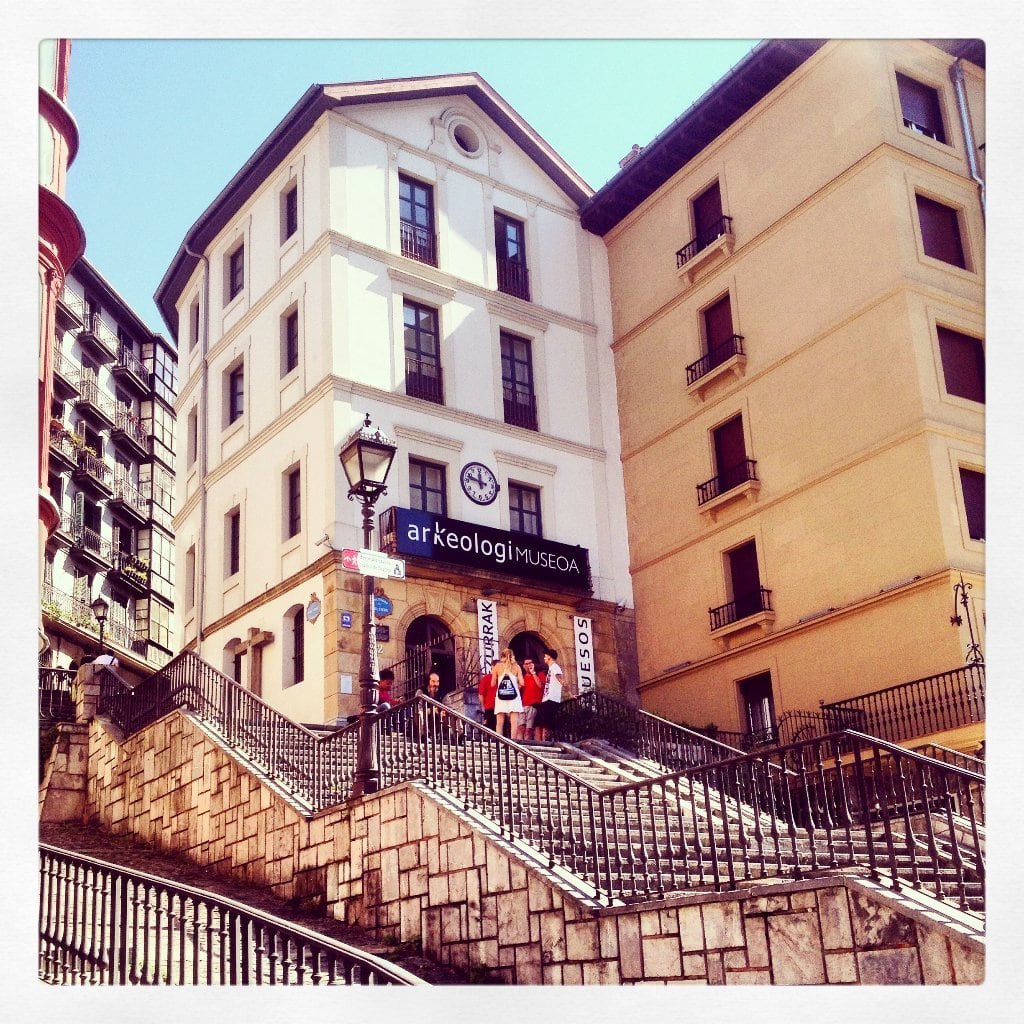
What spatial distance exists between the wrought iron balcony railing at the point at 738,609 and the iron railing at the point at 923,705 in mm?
2121

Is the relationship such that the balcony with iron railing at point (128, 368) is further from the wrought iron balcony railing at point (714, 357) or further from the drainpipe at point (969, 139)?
the drainpipe at point (969, 139)

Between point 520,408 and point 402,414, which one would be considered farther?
point 520,408

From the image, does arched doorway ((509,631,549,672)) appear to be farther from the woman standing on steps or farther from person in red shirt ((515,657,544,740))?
the woman standing on steps

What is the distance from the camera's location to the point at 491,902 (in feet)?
30.2

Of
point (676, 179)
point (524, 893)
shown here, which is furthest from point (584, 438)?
point (524, 893)

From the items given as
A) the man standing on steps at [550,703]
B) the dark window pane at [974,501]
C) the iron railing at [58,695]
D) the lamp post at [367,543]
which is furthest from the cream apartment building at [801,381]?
the iron railing at [58,695]

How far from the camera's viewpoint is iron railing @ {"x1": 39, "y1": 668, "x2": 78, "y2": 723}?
15336mm

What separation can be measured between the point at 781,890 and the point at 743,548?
37.1 ft

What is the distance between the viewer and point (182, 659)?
562 inches

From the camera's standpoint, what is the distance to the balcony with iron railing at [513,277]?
20.1 m

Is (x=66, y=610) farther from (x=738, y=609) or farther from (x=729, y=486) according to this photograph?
(x=729, y=486)

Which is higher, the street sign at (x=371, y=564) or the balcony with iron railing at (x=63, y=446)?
the balcony with iron railing at (x=63, y=446)

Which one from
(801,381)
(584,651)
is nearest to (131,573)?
(584,651)

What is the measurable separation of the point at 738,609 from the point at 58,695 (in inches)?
339
